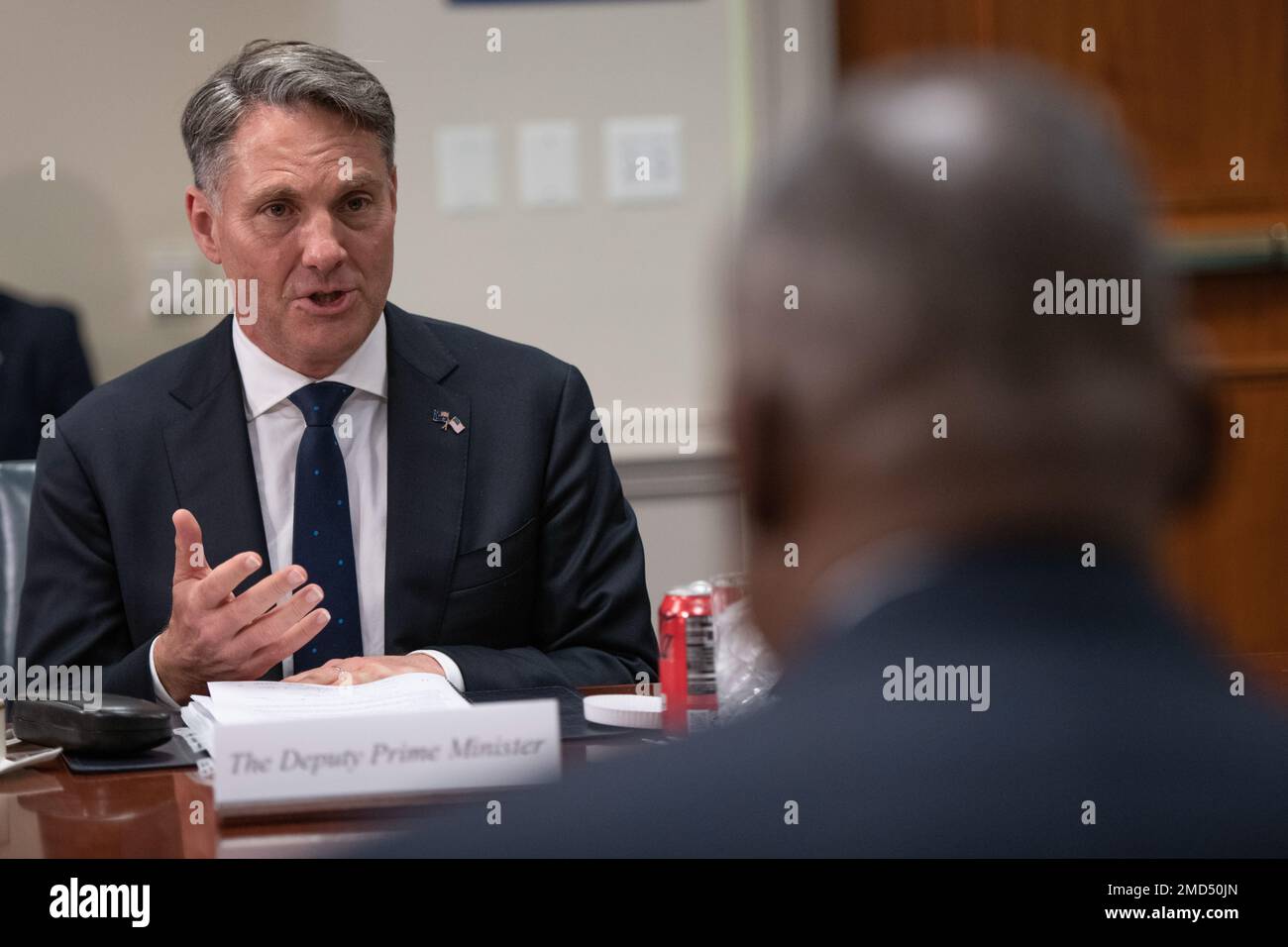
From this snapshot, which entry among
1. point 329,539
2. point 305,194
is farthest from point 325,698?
point 305,194

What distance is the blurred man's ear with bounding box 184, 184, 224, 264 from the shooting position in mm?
1941

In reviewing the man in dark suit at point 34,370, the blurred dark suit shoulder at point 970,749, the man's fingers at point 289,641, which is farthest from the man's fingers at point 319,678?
the man in dark suit at point 34,370

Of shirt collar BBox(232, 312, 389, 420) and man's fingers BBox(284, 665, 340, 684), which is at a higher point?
shirt collar BBox(232, 312, 389, 420)

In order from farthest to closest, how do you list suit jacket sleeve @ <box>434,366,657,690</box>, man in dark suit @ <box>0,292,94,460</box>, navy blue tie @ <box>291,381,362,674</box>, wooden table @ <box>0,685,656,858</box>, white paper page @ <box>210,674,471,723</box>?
man in dark suit @ <box>0,292,94,460</box> < suit jacket sleeve @ <box>434,366,657,690</box> < navy blue tie @ <box>291,381,362,674</box> < white paper page @ <box>210,674,471,723</box> < wooden table @ <box>0,685,656,858</box>

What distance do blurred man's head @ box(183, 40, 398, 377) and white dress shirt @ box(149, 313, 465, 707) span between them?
3cm

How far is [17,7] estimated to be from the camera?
127 inches

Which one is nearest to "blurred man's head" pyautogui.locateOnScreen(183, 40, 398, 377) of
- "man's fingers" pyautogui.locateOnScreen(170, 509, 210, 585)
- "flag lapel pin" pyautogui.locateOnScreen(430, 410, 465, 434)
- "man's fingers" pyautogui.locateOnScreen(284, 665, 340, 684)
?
"flag lapel pin" pyautogui.locateOnScreen(430, 410, 465, 434)

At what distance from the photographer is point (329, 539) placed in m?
1.65

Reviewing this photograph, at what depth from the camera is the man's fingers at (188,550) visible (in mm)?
1339

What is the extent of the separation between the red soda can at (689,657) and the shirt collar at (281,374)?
0.69 metres

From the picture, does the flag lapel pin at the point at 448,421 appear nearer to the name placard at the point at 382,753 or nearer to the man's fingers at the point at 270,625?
the man's fingers at the point at 270,625

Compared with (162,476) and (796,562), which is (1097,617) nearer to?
(796,562)

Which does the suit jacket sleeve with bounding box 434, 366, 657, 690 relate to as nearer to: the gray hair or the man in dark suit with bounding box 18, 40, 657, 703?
the man in dark suit with bounding box 18, 40, 657, 703

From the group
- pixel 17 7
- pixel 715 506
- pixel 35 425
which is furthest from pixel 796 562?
pixel 17 7
